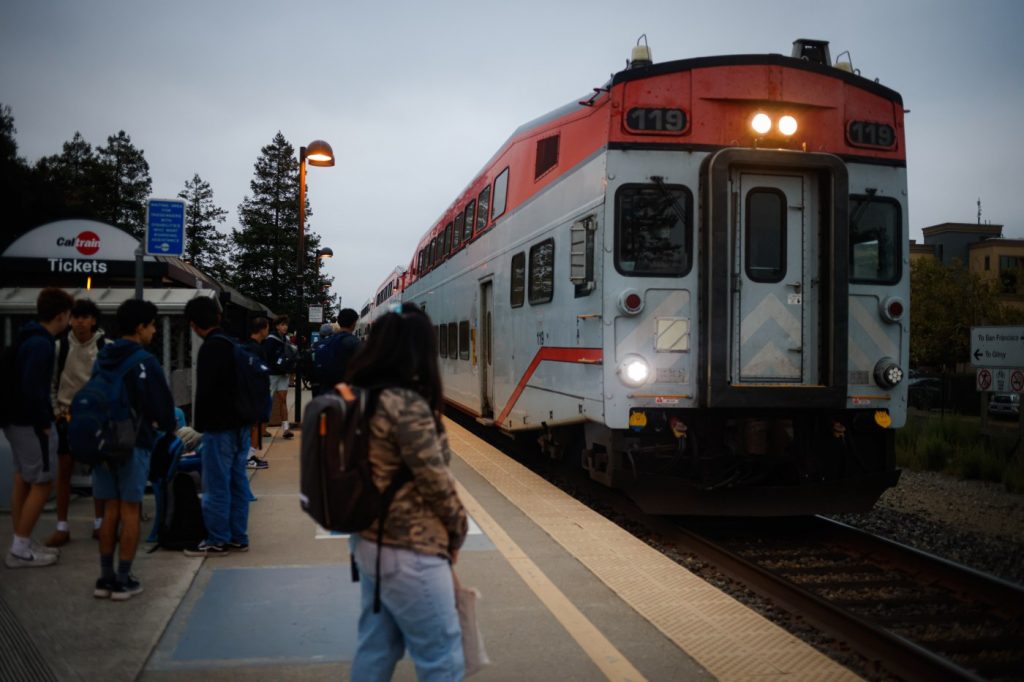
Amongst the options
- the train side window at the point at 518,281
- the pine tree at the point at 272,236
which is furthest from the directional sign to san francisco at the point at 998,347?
the pine tree at the point at 272,236

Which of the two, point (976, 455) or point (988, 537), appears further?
point (976, 455)

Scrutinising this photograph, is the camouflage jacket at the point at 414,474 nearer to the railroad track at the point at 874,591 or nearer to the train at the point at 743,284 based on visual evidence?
the railroad track at the point at 874,591

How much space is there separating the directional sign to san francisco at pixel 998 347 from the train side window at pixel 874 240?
276 inches

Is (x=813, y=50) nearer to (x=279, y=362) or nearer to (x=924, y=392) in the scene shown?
(x=279, y=362)

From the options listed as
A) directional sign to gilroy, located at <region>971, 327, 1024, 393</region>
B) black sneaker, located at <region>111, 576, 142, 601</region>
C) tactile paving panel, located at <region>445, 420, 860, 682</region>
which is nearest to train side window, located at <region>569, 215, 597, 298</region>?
tactile paving panel, located at <region>445, 420, 860, 682</region>

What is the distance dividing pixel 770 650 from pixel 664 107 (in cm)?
484

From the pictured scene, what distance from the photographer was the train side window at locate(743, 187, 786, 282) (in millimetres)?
7336

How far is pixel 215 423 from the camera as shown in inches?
225

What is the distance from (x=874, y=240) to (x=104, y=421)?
6.54m

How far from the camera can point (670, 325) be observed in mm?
7191

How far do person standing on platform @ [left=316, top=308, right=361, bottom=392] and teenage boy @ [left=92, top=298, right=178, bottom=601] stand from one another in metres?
3.75

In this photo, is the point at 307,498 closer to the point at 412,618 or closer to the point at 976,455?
the point at 412,618

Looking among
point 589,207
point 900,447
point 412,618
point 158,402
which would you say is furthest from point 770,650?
point 900,447

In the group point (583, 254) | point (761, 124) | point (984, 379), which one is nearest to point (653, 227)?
point (583, 254)
